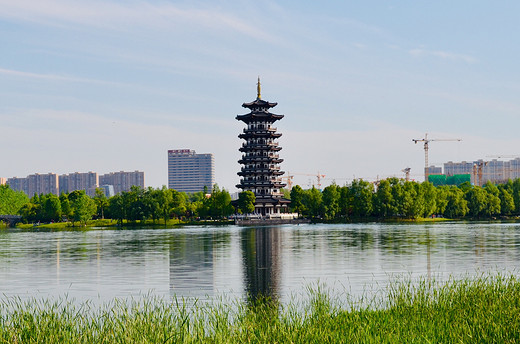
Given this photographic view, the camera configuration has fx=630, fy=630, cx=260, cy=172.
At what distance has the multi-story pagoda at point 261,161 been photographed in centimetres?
14362

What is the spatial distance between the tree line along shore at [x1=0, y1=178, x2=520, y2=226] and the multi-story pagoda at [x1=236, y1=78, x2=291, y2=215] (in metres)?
4.41

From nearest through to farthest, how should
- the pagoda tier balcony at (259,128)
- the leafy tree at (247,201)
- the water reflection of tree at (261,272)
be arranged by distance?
the water reflection of tree at (261,272) → the leafy tree at (247,201) → the pagoda tier balcony at (259,128)

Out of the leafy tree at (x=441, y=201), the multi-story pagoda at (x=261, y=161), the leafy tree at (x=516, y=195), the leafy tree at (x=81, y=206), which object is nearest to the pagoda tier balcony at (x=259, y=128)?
the multi-story pagoda at (x=261, y=161)

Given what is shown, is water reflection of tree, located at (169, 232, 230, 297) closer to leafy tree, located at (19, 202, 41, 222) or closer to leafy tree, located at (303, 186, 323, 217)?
leafy tree, located at (303, 186, 323, 217)

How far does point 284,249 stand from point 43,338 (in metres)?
42.7

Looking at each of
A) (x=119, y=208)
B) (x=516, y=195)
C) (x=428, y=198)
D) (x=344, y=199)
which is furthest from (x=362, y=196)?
(x=119, y=208)

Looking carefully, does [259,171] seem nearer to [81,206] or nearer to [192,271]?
[81,206]

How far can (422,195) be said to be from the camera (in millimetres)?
137125

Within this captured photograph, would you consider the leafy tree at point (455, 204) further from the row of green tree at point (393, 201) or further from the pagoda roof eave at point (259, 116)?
the pagoda roof eave at point (259, 116)

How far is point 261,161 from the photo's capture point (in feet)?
472

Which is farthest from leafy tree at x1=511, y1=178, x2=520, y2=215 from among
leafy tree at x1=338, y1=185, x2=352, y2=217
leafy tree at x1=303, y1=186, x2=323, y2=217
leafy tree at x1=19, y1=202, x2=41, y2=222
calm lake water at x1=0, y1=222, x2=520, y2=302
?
leafy tree at x1=19, y1=202, x2=41, y2=222

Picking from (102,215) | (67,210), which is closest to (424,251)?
(67,210)

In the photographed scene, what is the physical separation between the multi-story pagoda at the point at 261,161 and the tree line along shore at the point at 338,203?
441 centimetres

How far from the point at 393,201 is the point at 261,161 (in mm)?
30762
